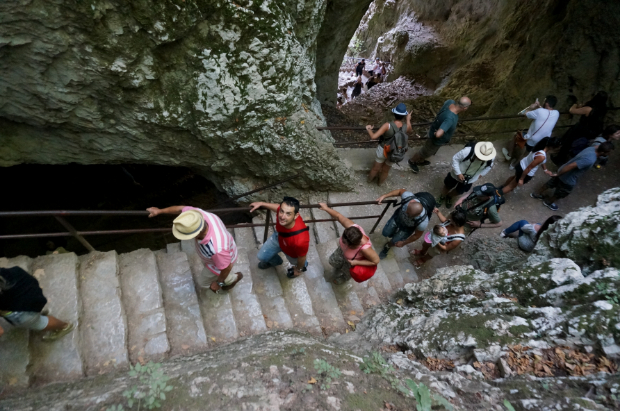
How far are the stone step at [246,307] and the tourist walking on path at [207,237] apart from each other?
0.45m

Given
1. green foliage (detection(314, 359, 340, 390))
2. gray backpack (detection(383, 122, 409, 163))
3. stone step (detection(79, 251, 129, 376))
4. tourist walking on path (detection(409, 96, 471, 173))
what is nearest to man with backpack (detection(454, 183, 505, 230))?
tourist walking on path (detection(409, 96, 471, 173))

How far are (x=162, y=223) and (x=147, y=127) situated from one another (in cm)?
311

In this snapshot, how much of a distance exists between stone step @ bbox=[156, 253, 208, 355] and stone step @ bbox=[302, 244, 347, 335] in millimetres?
1489

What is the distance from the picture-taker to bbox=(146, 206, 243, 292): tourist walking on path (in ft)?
9.19

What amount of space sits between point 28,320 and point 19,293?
0.28 m

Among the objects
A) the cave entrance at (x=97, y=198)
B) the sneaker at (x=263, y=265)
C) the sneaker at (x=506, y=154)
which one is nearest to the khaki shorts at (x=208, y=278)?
the sneaker at (x=263, y=265)

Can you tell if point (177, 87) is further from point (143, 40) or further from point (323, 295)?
point (323, 295)

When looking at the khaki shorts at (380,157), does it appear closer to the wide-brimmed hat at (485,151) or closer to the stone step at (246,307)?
the wide-brimmed hat at (485,151)

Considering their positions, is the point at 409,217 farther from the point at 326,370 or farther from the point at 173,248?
the point at 173,248

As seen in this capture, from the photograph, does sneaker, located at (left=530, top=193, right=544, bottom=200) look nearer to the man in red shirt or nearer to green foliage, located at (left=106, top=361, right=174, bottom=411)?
the man in red shirt

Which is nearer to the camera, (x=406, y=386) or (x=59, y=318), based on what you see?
(x=406, y=386)

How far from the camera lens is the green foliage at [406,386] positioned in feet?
6.69

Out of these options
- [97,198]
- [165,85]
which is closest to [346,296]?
[165,85]

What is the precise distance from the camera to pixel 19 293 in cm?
250
